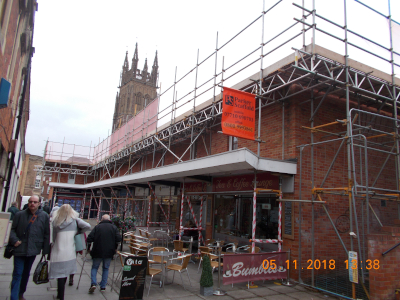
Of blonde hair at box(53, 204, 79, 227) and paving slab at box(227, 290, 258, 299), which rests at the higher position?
blonde hair at box(53, 204, 79, 227)

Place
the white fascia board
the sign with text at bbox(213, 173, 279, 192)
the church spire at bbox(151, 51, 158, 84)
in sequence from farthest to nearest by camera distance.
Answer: the church spire at bbox(151, 51, 158, 84) → the sign with text at bbox(213, 173, 279, 192) → the white fascia board

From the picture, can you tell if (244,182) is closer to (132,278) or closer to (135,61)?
(132,278)

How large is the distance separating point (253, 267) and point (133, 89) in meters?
75.5

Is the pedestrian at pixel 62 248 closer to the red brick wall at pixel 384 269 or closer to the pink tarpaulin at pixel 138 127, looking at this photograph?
the red brick wall at pixel 384 269

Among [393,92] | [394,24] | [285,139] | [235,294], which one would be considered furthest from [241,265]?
[394,24]

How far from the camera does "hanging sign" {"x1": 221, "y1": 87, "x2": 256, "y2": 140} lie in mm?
7816

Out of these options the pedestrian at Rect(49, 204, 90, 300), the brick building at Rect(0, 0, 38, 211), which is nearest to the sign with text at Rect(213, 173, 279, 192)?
the pedestrian at Rect(49, 204, 90, 300)

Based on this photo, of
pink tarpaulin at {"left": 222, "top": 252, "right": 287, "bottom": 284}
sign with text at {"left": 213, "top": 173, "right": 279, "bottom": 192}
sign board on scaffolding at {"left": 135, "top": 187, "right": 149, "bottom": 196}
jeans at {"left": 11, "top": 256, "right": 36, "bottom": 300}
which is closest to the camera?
jeans at {"left": 11, "top": 256, "right": 36, "bottom": 300}

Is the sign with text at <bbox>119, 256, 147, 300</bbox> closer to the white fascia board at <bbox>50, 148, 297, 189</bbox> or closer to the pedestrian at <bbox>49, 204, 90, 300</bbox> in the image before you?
the pedestrian at <bbox>49, 204, 90, 300</bbox>

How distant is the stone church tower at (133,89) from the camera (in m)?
75.7

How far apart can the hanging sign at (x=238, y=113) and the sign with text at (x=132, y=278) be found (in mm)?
3920

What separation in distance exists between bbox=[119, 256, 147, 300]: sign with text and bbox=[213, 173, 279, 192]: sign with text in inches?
189

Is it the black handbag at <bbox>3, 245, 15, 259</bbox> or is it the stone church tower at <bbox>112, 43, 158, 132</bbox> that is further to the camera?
the stone church tower at <bbox>112, 43, 158, 132</bbox>

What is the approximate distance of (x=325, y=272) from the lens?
A: 27.2 ft
